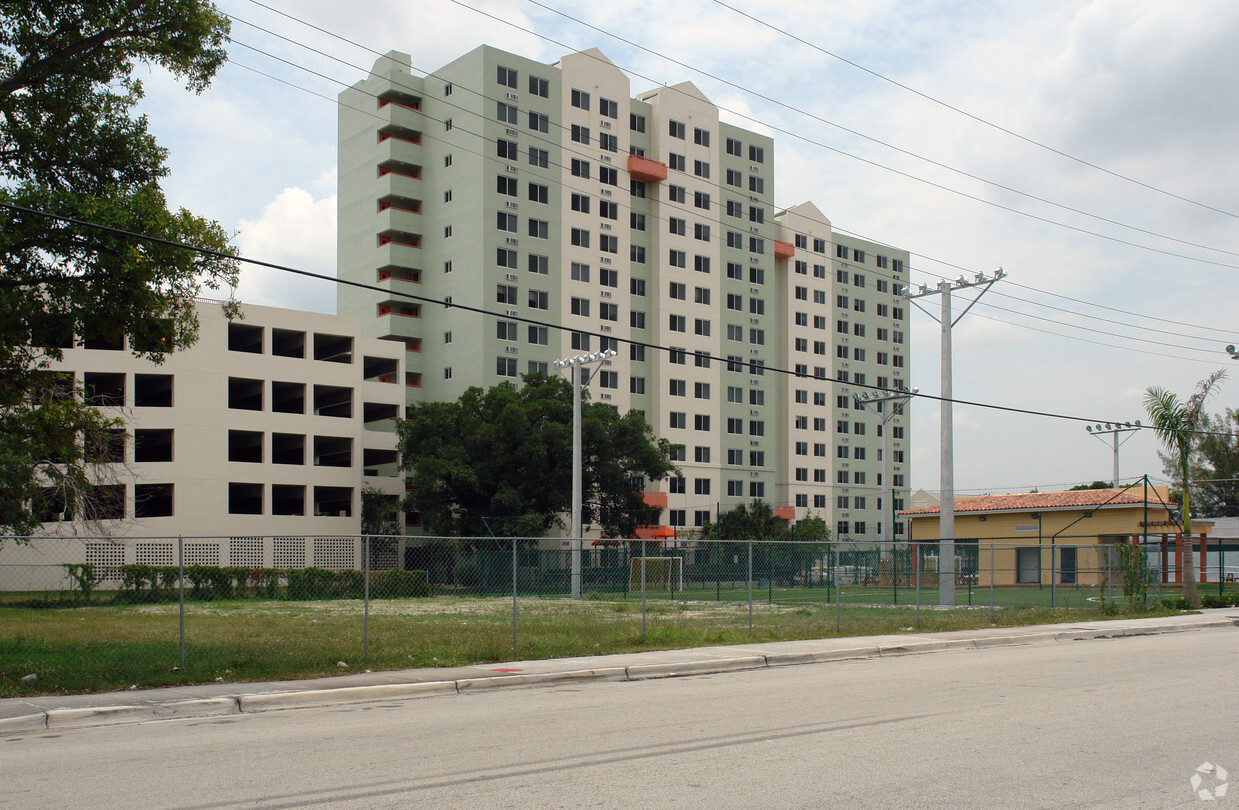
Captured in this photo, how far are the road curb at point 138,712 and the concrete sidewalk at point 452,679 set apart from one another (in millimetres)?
11

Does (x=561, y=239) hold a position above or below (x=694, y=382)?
above

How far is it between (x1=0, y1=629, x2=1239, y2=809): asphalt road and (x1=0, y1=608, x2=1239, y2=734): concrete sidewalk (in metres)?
0.61

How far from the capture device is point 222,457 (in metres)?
58.1

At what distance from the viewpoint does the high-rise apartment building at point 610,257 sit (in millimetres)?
74688

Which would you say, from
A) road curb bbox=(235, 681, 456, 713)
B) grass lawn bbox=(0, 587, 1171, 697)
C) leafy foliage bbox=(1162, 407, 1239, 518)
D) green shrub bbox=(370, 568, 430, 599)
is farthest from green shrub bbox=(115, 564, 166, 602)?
leafy foliage bbox=(1162, 407, 1239, 518)

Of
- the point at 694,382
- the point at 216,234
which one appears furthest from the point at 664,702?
the point at 694,382

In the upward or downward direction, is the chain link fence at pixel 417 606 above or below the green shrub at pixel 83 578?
below

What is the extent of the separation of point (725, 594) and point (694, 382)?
A: 4750cm

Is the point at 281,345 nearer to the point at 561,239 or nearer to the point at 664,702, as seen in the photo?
the point at 561,239

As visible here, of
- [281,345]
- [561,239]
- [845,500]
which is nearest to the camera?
[281,345]

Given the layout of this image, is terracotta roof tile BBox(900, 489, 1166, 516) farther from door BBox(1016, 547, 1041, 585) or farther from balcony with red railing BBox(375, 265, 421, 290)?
balcony with red railing BBox(375, 265, 421, 290)

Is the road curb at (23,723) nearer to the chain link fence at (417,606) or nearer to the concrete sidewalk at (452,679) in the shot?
the concrete sidewalk at (452,679)

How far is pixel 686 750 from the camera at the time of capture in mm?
9648

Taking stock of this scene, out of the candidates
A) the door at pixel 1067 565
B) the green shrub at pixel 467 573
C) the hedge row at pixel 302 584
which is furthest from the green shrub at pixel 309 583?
the door at pixel 1067 565
